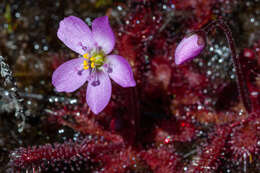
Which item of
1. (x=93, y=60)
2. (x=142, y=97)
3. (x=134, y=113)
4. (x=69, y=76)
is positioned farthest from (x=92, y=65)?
(x=142, y=97)

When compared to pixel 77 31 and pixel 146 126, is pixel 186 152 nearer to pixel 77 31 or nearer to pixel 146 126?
pixel 146 126

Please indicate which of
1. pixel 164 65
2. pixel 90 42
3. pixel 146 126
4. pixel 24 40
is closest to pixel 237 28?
pixel 164 65

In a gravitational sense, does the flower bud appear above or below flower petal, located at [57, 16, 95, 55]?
below

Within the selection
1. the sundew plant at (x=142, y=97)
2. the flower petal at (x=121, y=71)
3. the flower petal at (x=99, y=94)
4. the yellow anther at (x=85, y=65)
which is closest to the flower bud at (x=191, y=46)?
the sundew plant at (x=142, y=97)

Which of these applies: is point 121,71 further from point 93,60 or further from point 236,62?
point 236,62

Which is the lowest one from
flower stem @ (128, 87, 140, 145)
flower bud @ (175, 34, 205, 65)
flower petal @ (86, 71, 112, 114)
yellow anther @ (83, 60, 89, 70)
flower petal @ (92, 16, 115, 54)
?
flower stem @ (128, 87, 140, 145)

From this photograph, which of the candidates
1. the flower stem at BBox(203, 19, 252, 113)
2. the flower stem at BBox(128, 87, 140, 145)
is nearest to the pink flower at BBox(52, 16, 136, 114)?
the flower stem at BBox(128, 87, 140, 145)

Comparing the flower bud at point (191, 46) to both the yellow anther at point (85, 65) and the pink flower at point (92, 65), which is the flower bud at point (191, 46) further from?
the yellow anther at point (85, 65)

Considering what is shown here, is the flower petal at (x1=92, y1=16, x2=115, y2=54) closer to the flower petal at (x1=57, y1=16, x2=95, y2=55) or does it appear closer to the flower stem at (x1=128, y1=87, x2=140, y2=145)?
the flower petal at (x1=57, y1=16, x2=95, y2=55)

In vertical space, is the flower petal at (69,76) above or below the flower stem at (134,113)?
above
